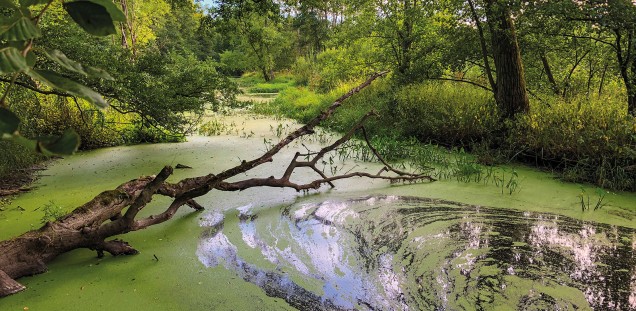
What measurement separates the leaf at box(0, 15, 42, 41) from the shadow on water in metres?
1.76

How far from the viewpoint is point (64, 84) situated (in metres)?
0.42

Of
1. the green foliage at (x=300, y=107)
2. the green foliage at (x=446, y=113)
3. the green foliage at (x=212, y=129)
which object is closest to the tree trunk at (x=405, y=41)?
the green foliage at (x=446, y=113)

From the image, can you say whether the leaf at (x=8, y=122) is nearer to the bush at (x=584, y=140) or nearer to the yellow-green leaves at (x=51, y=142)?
the yellow-green leaves at (x=51, y=142)

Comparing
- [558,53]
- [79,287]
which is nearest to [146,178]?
[79,287]

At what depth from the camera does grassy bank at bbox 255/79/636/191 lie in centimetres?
375

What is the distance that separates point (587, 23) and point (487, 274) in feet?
10.6

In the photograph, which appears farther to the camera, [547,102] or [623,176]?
[547,102]

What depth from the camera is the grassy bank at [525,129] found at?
3.75 meters

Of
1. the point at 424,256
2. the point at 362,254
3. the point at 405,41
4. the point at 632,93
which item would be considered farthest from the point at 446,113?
the point at 362,254

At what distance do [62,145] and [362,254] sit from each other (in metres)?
2.35

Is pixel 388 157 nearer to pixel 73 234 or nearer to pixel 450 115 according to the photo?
pixel 450 115

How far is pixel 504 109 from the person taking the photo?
5.07 m

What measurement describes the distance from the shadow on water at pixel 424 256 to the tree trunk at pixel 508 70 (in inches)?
90.1

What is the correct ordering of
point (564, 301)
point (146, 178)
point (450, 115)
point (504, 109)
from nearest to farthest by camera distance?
1. point (564, 301)
2. point (146, 178)
3. point (504, 109)
4. point (450, 115)
